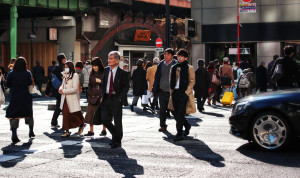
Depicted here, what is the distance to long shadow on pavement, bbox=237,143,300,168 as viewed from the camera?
719 centimetres

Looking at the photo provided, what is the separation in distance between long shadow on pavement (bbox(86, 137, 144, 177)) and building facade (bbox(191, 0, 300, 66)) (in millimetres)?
18387

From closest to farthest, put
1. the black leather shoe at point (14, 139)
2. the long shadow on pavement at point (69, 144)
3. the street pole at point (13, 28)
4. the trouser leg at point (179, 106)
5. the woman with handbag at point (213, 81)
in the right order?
the long shadow on pavement at point (69, 144), the trouser leg at point (179, 106), the black leather shoe at point (14, 139), the woman with handbag at point (213, 81), the street pole at point (13, 28)

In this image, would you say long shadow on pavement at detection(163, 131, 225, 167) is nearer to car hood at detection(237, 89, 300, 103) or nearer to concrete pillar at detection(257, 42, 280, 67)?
car hood at detection(237, 89, 300, 103)

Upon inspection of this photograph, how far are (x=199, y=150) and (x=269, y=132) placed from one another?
3.83 feet

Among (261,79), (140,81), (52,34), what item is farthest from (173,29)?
(52,34)

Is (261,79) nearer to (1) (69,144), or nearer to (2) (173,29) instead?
(2) (173,29)

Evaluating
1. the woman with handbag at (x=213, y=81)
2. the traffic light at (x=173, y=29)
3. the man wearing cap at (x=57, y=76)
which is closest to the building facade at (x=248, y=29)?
the traffic light at (x=173, y=29)

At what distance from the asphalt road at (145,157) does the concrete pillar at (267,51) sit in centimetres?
1569

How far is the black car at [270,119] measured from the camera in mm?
7882

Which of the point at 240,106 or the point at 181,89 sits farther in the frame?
the point at 181,89

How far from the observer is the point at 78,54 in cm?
3609

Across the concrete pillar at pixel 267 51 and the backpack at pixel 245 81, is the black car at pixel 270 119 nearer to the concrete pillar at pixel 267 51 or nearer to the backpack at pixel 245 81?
the backpack at pixel 245 81

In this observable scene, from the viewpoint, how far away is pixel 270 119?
8.02 metres

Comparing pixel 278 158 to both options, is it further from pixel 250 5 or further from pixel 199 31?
pixel 199 31
